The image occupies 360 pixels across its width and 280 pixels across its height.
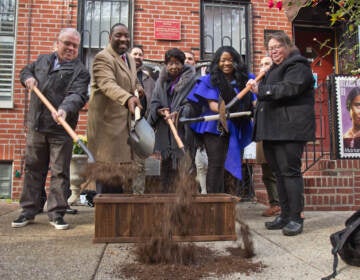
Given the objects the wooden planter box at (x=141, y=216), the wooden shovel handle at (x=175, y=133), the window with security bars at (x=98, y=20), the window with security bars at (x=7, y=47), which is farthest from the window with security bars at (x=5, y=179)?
the wooden planter box at (x=141, y=216)

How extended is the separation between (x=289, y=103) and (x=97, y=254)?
215cm

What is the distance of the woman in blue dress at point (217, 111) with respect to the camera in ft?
12.4

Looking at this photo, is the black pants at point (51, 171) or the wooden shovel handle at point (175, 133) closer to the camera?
the black pants at point (51, 171)

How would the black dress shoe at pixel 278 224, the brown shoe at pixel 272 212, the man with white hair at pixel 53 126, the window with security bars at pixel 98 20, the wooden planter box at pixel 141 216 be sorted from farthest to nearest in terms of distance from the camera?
the window with security bars at pixel 98 20 < the brown shoe at pixel 272 212 < the man with white hair at pixel 53 126 < the black dress shoe at pixel 278 224 < the wooden planter box at pixel 141 216

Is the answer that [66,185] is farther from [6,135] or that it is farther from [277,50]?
[6,135]

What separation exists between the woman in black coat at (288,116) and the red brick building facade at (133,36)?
2159 millimetres

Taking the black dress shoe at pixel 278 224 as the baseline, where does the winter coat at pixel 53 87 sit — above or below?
above

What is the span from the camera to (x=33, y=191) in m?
3.94

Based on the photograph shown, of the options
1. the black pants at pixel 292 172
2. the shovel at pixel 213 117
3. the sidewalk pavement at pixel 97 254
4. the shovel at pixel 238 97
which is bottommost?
the sidewalk pavement at pixel 97 254

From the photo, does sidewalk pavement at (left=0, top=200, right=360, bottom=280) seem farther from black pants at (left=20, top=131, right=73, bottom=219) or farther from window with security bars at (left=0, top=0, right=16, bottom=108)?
window with security bars at (left=0, top=0, right=16, bottom=108)

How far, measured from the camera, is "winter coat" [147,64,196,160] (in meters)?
4.26

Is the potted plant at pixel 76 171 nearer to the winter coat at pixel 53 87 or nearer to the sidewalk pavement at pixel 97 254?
the sidewalk pavement at pixel 97 254

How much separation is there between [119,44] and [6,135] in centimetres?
372

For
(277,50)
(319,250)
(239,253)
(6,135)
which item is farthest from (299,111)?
(6,135)
